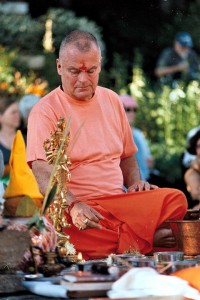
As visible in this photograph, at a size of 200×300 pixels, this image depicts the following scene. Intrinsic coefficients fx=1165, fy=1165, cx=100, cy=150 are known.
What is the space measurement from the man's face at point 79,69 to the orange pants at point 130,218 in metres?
0.65

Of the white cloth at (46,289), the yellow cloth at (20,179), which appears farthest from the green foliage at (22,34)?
the white cloth at (46,289)

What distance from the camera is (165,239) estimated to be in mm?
6699

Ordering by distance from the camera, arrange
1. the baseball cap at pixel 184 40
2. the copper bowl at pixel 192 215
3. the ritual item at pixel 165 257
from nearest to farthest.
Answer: the ritual item at pixel 165 257 < the copper bowl at pixel 192 215 < the baseball cap at pixel 184 40

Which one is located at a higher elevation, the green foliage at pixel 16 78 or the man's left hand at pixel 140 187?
the green foliage at pixel 16 78

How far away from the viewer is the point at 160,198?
6.68m

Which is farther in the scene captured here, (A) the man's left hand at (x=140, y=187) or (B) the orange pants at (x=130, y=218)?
(A) the man's left hand at (x=140, y=187)

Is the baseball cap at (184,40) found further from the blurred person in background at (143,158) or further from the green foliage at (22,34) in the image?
the blurred person in background at (143,158)

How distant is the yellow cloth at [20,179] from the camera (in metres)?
5.40

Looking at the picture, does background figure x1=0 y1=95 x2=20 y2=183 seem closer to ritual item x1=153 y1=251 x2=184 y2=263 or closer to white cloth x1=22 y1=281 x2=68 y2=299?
ritual item x1=153 y1=251 x2=184 y2=263

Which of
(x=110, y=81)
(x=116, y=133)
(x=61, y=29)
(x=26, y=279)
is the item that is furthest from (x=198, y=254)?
(x=61, y=29)

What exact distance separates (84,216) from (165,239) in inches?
32.3

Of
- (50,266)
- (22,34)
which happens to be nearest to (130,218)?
(50,266)

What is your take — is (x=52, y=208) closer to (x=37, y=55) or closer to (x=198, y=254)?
(x=198, y=254)

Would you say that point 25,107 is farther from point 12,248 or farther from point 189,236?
point 12,248
